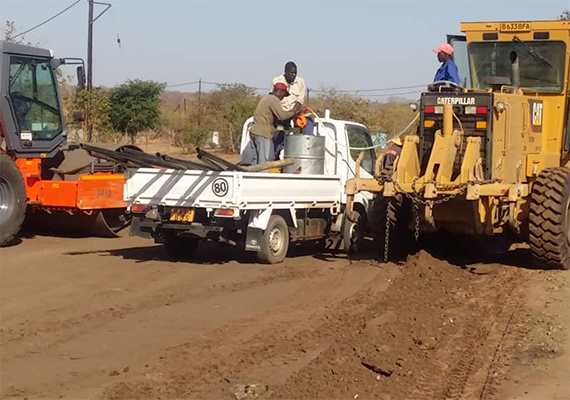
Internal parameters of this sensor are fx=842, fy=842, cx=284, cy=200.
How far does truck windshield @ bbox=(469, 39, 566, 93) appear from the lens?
40.9 feet

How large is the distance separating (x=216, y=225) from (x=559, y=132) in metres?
5.31

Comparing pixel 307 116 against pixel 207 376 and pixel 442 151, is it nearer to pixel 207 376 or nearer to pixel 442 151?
pixel 442 151

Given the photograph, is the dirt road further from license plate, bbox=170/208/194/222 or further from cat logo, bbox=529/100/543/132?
cat logo, bbox=529/100/543/132

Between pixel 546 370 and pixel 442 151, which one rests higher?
pixel 442 151

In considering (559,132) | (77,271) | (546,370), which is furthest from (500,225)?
(77,271)

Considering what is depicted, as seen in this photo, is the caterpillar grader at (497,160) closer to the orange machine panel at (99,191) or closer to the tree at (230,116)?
the orange machine panel at (99,191)

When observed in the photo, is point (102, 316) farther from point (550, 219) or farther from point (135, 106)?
point (135, 106)

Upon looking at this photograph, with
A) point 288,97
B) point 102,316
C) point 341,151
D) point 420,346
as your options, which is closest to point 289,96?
point 288,97

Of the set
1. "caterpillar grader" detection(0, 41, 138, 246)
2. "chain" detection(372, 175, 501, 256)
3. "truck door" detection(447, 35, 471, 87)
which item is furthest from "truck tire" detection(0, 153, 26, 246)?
"truck door" detection(447, 35, 471, 87)

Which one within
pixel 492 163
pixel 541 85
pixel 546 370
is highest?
pixel 541 85

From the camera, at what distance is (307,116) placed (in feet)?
43.4

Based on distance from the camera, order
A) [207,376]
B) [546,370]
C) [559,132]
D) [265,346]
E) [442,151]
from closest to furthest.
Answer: [207,376] → [546,370] → [265,346] → [442,151] → [559,132]

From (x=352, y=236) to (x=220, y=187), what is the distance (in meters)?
2.80

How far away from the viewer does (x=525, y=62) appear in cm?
1267
